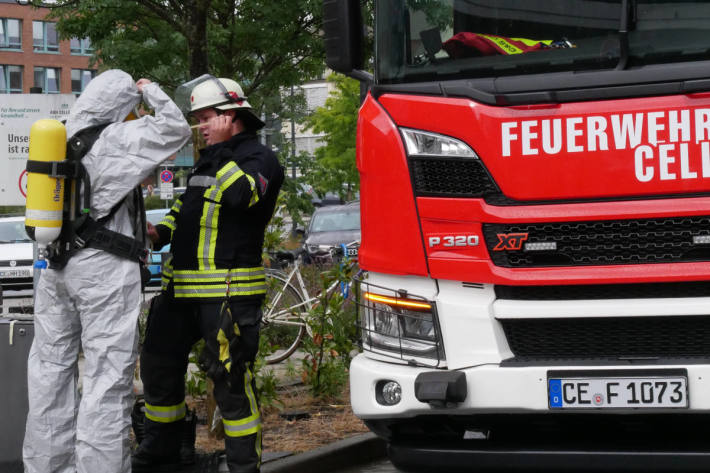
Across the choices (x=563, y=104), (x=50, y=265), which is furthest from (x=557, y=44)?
(x=50, y=265)

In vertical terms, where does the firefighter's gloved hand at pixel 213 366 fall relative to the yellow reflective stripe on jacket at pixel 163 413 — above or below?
above

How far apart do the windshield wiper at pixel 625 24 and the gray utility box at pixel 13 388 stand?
3200 millimetres

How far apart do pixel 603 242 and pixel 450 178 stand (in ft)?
2.28

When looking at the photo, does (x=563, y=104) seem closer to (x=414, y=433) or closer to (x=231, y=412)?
(x=414, y=433)

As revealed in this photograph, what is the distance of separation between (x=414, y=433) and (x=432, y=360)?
0.38 meters

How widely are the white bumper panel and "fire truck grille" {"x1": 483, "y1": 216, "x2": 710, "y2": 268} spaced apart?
0.44 meters

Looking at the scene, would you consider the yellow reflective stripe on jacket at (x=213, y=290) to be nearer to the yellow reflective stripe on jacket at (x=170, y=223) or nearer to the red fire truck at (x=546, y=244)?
the yellow reflective stripe on jacket at (x=170, y=223)

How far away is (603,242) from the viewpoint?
4.72 metres

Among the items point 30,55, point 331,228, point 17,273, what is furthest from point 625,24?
point 30,55

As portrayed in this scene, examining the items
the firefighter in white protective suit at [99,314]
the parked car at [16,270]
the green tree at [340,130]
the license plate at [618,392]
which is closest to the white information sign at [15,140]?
the firefighter in white protective suit at [99,314]

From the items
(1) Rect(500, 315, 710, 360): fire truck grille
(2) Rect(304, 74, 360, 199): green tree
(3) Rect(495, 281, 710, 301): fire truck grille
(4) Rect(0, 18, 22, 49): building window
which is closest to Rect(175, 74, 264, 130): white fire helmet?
(3) Rect(495, 281, 710, 301): fire truck grille

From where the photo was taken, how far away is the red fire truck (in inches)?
181

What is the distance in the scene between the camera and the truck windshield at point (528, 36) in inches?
189

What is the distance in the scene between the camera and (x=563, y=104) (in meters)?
4.77
